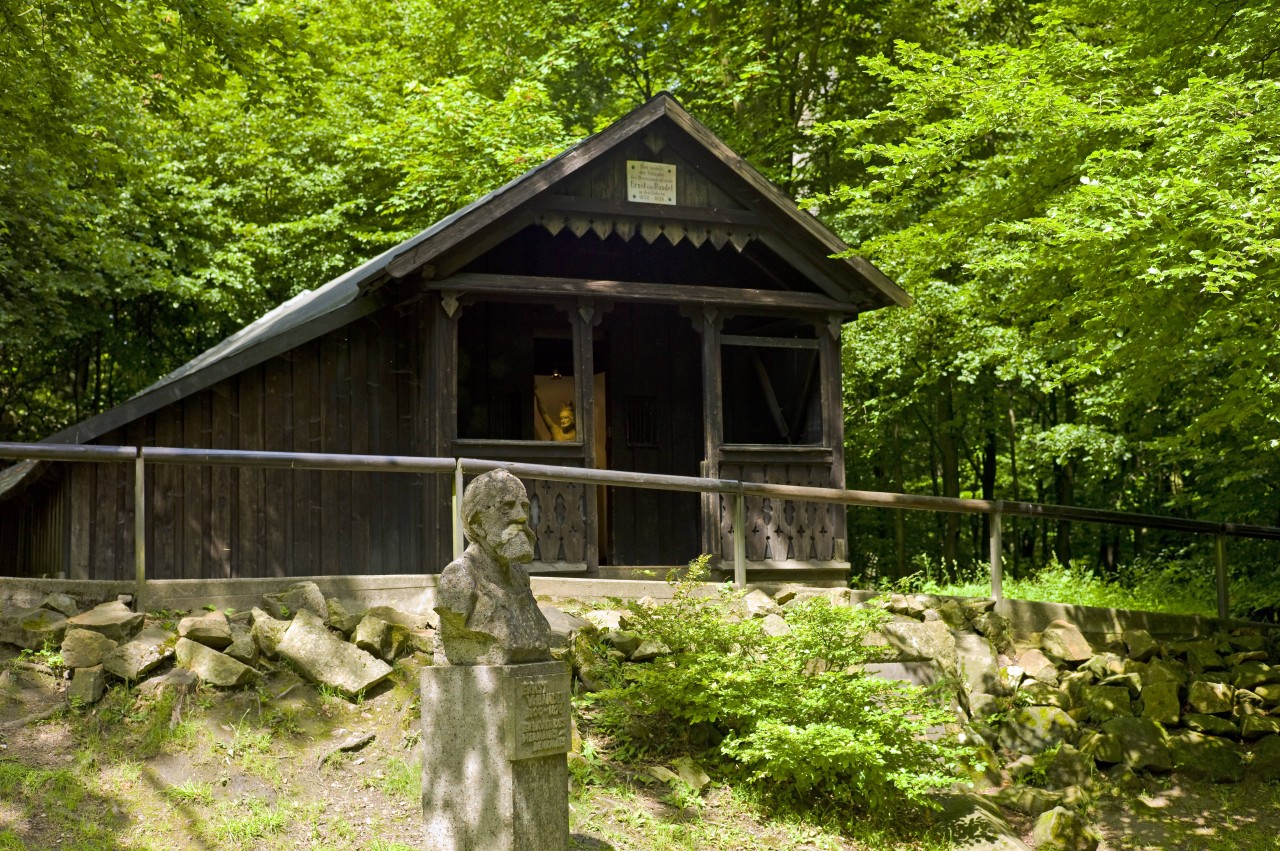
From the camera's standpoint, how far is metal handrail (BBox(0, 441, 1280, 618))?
841cm

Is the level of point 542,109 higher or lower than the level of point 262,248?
higher

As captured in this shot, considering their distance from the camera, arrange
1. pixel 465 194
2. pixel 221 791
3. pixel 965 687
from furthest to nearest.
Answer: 1. pixel 465 194
2. pixel 965 687
3. pixel 221 791

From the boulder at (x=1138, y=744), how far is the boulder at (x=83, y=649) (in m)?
7.85

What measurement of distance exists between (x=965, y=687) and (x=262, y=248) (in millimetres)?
14854

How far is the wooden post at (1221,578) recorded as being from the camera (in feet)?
45.2

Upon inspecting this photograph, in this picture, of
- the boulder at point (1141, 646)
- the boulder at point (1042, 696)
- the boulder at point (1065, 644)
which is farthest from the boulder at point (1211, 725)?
the boulder at point (1042, 696)

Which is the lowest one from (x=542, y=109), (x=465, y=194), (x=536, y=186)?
(x=536, y=186)

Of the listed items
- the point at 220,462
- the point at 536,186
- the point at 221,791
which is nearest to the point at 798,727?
the point at 221,791

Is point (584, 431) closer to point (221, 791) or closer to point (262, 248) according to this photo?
point (221, 791)

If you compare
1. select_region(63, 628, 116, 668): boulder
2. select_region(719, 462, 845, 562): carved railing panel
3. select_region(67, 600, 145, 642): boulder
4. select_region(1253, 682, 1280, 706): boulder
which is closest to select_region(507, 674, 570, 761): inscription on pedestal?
select_region(63, 628, 116, 668): boulder

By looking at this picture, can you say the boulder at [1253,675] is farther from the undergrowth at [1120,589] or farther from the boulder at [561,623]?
the boulder at [561,623]

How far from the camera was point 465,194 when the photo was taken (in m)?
21.2

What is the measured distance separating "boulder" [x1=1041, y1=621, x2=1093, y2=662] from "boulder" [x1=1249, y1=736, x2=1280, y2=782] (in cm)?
162

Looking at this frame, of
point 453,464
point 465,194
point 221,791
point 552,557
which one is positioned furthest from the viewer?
point 465,194
